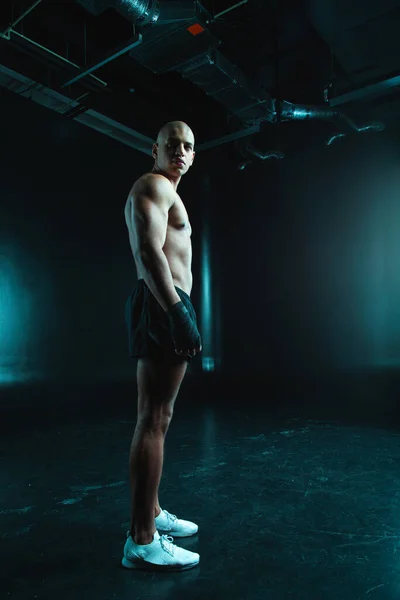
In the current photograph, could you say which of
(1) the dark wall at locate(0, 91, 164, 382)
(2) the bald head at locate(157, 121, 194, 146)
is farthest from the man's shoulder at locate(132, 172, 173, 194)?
(1) the dark wall at locate(0, 91, 164, 382)

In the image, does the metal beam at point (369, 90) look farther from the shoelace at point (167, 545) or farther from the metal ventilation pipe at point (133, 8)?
the shoelace at point (167, 545)

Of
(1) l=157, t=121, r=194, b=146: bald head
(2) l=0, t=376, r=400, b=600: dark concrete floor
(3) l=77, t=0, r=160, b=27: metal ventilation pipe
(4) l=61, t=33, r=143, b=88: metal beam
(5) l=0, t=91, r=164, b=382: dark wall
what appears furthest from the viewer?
(5) l=0, t=91, r=164, b=382: dark wall

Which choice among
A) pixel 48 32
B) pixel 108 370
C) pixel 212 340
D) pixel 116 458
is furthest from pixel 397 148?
pixel 116 458

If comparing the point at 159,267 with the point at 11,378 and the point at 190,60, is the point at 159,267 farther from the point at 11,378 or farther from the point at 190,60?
the point at 11,378

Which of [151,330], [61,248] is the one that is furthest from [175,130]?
[61,248]

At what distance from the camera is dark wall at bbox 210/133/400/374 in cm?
511

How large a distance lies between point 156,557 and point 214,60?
149 inches

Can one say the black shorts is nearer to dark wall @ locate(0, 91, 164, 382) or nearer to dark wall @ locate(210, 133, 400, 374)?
dark wall @ locate(0, 91, 164, 382)

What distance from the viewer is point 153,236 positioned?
1.38m

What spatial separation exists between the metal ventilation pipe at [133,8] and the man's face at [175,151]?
2119mm

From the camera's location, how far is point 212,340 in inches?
249

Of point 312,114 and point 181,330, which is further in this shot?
point 312,114

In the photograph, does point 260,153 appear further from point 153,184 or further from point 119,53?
point 153,184

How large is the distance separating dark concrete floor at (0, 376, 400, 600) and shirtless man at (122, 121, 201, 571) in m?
0.09
